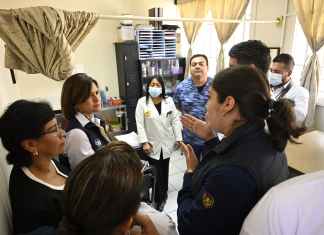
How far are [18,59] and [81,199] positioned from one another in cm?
135

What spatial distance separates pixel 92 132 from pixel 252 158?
3.41 feet

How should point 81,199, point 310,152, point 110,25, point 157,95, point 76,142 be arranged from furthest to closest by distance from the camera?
point 110,25 < point 157,95 < point 310,152 < point 76,142 < point 81,199

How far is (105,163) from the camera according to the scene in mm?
637

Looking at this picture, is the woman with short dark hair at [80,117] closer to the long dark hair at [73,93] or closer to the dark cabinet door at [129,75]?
the long dark hair at [73,93]

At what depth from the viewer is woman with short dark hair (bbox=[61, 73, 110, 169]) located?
1375 millimetres

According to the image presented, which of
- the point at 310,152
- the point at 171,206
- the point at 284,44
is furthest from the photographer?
the point at 284,44

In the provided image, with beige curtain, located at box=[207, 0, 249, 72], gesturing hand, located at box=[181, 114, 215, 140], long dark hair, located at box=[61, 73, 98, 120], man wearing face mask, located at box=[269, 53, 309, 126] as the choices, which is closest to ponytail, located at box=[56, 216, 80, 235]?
gesturing hand, located at box=[181, 114, 215, 140]

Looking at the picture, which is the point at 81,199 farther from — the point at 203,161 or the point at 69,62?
the point at 69,62

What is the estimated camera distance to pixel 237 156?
2.77 feet

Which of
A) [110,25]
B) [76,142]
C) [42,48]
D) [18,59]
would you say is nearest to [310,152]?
[76,142]

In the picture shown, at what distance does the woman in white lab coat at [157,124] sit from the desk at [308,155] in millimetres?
1074

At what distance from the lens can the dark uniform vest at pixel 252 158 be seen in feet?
2.69

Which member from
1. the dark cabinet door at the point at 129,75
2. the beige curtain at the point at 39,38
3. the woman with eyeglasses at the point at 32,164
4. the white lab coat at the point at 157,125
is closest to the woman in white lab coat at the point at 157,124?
the white lab coat at the point at 157,125

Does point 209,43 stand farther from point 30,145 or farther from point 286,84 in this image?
point 30,145
